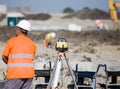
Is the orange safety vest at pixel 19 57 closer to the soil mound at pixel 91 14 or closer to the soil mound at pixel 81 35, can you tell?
the soil mound at pixel 81 35

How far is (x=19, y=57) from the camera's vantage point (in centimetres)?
760

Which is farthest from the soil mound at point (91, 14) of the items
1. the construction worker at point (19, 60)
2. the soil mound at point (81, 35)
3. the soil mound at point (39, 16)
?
the construction worker at point (19, 60)

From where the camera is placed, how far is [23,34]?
25.2 ft

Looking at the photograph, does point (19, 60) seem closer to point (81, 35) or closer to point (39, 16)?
point (81, 35)

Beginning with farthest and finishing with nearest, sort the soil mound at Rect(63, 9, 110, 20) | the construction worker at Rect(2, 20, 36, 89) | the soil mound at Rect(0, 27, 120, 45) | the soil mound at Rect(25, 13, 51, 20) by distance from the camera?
the soil mound at Rect(63, 9, 110, 20)
the soil mound at Rect(25, 13, 51, 20)
the soil mound at Rect(0, 27, 120, 45)
the construction worker at Rect(2, 20, 36, 89)

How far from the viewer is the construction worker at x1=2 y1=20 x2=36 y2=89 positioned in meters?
7.50

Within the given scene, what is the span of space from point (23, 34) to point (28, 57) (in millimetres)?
394

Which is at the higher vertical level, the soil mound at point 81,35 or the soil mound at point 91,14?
the soil mound at point 91,14

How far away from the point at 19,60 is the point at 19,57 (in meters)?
0.05

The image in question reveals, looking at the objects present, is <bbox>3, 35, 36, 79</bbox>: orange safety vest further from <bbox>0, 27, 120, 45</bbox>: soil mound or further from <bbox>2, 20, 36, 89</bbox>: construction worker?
<bbox>0, 27, 120, 45</bbox>: soil mound

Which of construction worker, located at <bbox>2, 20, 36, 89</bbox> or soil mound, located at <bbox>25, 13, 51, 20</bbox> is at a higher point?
soil mound, located at <bbox>25, 13, 51, 20</bbox>

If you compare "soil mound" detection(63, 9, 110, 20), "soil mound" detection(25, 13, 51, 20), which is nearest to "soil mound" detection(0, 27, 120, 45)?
"soil mound" detection(25, 13, 51, 20)

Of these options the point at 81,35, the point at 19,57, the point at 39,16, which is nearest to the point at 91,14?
the point at 39,16

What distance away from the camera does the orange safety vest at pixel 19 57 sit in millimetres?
7527
